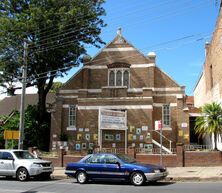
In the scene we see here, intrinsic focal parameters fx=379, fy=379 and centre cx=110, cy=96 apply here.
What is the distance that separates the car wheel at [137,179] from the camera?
16.6m

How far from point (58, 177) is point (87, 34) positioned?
57.1 feet

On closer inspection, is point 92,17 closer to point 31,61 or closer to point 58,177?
point 31,61

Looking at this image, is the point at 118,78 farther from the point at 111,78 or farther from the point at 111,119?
the point at 111,119

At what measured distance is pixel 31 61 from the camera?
1356 inches

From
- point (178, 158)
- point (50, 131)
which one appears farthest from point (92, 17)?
point (178, 158)

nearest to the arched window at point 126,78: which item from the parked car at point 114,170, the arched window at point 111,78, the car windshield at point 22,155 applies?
the arched window at point 111,78

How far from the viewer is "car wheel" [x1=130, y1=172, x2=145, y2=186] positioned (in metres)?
16.6

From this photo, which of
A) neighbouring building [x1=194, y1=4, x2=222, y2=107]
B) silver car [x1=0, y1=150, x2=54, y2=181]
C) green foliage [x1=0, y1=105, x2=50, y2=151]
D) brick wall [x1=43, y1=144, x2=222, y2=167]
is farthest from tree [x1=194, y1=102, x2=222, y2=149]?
green foliage [x1=0, y1=105, x2=50, y2=151]

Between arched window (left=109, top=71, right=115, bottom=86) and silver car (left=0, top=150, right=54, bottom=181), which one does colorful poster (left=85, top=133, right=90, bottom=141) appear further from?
silver car (left=0, top=150, right=54, bottom=181)

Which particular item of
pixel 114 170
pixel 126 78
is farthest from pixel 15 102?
pixel 114 170

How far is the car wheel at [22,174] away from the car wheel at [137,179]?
5.92 meters

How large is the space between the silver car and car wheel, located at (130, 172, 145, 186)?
17.6ft

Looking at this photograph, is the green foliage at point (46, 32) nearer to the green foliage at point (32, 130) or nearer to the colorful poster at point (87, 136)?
the green foliage at point (32, 130)

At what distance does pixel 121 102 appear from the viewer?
3488cm
